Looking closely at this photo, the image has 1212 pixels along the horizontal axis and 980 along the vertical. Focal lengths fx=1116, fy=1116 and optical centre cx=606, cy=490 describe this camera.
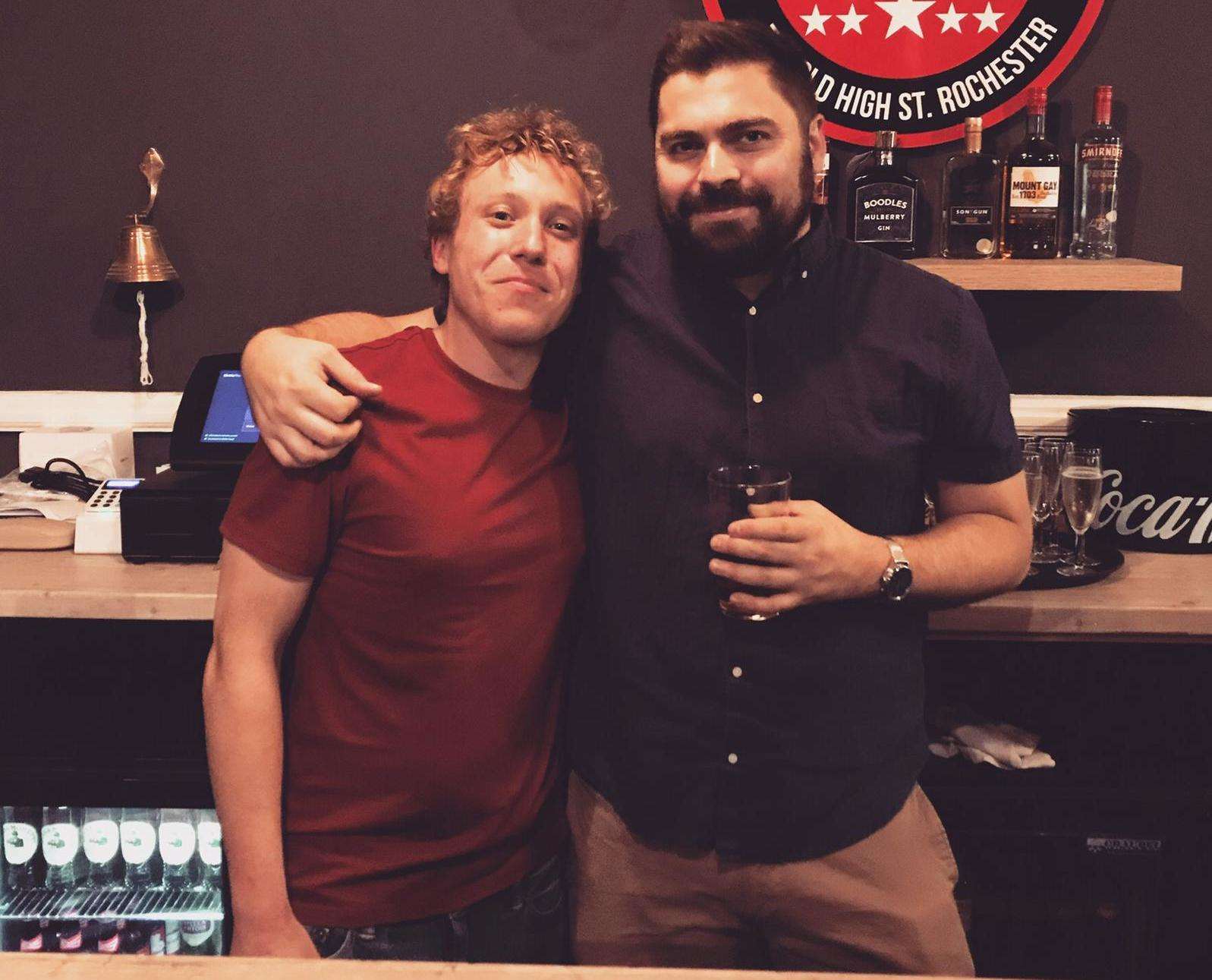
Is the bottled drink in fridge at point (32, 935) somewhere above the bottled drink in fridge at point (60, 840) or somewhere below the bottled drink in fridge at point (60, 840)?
below

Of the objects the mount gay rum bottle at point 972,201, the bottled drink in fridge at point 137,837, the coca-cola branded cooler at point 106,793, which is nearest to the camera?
the coca-cola branded cooler at point 106,793

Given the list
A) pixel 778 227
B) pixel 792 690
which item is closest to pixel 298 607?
pixel 792 690

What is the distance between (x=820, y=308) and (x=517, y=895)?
882 millimetres

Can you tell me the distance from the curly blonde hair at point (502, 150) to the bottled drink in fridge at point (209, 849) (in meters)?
1.34

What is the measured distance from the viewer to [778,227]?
1418mm

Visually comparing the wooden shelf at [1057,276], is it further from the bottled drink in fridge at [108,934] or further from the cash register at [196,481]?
the bottled drink in fridge at [108,934]

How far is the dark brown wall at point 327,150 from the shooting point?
2471 mm

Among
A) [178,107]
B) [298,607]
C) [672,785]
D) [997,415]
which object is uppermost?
[178,107]

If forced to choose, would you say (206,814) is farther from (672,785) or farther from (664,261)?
(664,261)

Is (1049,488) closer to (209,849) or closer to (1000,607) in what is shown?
(1000,607)

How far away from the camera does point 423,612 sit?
136 cm

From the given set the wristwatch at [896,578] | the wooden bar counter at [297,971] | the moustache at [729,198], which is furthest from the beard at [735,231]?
the wooden bar counter at [297,971]

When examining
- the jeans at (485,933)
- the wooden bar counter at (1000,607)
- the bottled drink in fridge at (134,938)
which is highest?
the wooden bar counter at (1000,607)

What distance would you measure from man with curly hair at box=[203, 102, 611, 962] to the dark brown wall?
1136 millimetres
